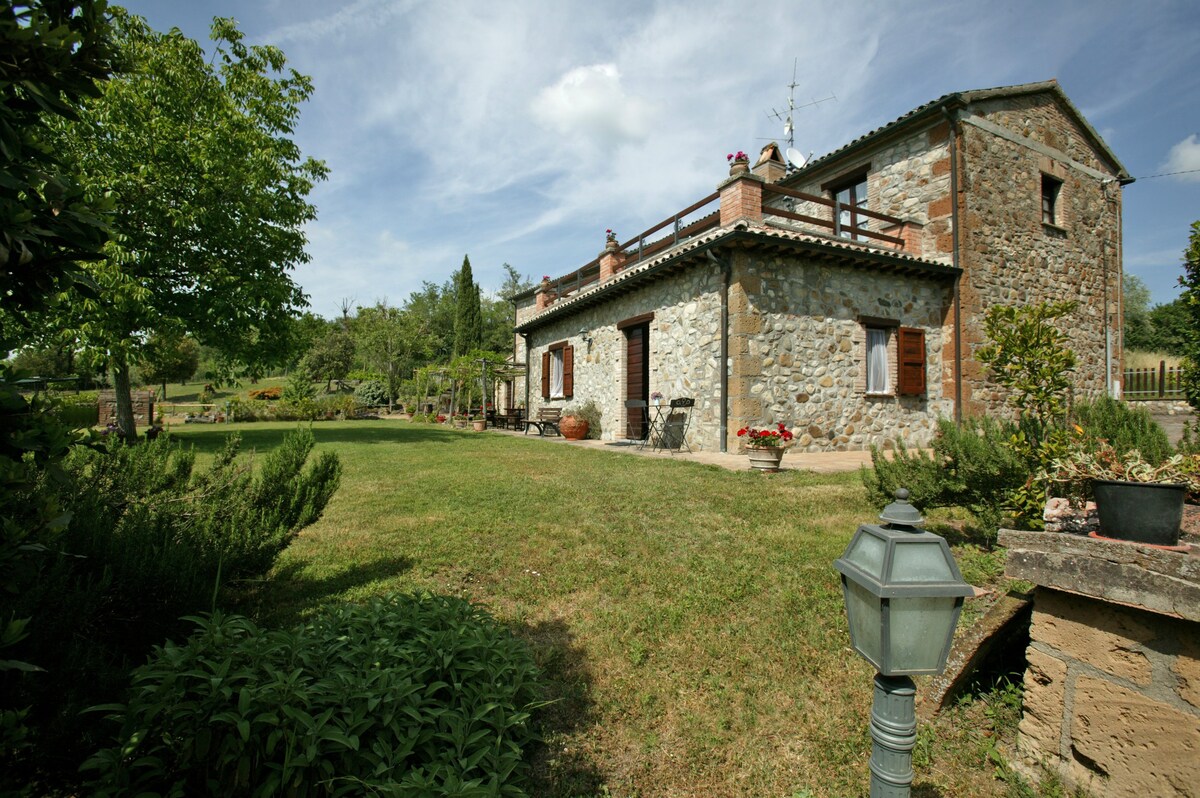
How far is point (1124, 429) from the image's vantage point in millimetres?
3893

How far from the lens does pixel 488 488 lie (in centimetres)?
648

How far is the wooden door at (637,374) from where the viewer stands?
39.8 ft

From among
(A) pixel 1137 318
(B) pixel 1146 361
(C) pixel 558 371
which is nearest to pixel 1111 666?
(C) pixel 558 371

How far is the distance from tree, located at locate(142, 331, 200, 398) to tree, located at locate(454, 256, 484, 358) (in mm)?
14055

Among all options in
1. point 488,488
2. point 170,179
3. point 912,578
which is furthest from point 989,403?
point 170,179

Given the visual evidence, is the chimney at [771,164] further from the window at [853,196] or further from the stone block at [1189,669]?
the stone block at [1189,669]

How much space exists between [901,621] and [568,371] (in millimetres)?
13981

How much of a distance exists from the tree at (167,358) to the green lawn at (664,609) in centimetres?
872

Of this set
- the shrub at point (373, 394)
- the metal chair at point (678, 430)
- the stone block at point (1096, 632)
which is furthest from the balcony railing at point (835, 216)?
the shrub at point (373, 394)

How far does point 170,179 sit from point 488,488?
36.9 ft

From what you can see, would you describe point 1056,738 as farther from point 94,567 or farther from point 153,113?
point 153,113

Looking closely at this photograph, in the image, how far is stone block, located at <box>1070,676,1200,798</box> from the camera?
1635 millimetres

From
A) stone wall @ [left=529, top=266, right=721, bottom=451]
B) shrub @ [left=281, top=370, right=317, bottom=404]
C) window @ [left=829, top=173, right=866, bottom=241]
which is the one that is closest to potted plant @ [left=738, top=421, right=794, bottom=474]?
stone wall @ [left=529, top=266, right=721, bottom=451]

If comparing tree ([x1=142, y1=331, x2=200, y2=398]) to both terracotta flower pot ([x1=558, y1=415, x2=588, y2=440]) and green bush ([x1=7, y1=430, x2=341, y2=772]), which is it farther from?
green bush ([x1=7, y1=430, x2=341, y2=772])
